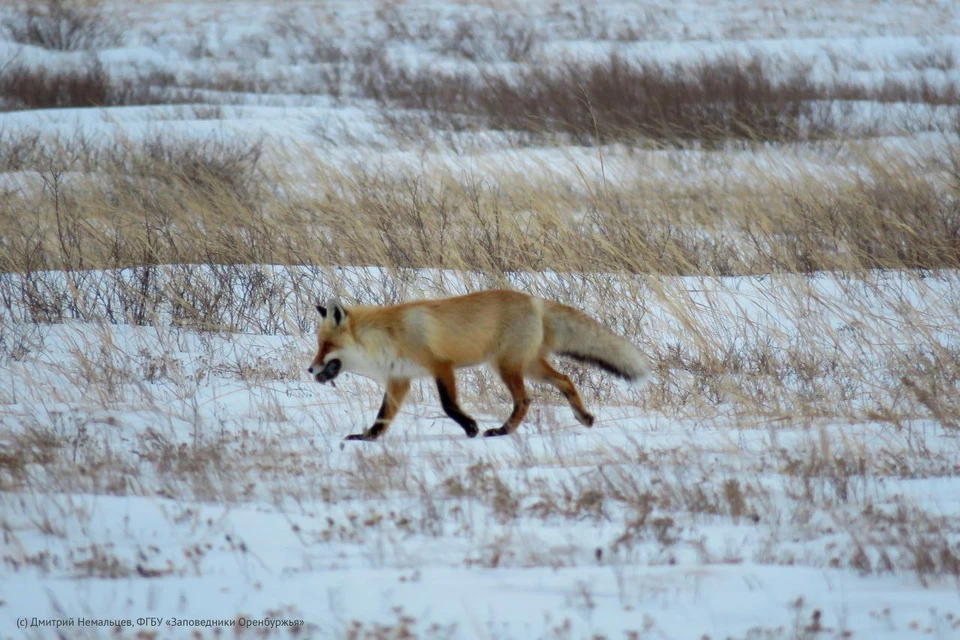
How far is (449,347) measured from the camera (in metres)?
5.10

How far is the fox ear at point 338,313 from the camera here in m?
5.14

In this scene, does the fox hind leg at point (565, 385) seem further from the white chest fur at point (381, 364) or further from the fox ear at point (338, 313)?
the fox ear at point (338, 313)

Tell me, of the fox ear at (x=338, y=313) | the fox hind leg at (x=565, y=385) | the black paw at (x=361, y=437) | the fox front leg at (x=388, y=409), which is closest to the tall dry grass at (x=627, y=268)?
the fox hind leg at (x=565, y=385)

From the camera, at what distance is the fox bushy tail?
5398mm

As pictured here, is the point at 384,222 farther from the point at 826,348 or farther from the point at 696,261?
the point at 826,348

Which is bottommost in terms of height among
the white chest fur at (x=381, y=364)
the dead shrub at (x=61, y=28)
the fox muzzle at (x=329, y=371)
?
the fox muzzle at (x=329, y=371)

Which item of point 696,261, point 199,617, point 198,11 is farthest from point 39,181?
point 198,11

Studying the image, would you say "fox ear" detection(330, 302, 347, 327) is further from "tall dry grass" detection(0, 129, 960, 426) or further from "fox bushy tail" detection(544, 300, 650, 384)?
"tall dry grass" detection(0, 129, 960, 426)

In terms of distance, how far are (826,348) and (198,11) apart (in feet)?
99.2

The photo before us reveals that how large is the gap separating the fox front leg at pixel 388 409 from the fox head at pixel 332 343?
306 millimetres

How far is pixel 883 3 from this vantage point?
3250cm

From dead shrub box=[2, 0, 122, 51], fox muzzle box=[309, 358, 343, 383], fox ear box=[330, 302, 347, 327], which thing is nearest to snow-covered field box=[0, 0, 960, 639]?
fox muzzle box=[309, 358, 343, 383]

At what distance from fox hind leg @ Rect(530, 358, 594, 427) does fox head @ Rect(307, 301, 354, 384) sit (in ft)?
3.52

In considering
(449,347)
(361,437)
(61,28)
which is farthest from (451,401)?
(61,28)
